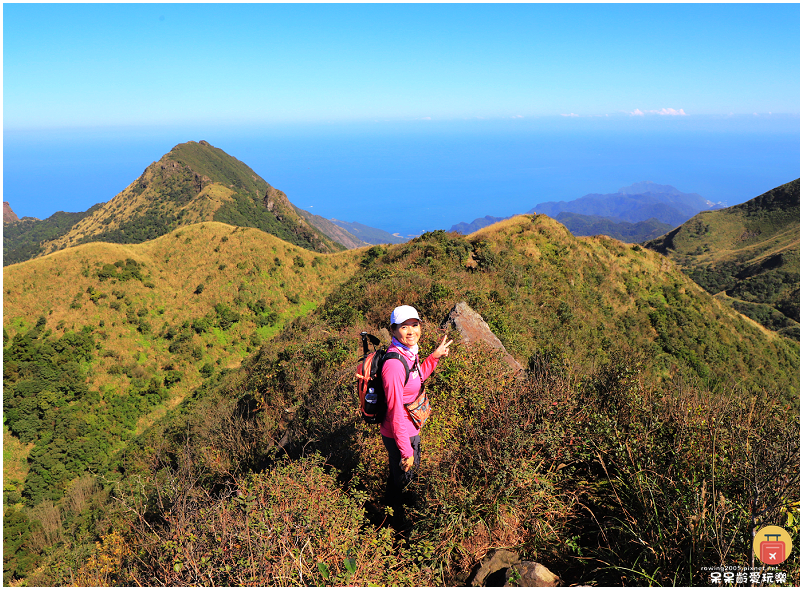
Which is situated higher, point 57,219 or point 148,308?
point 57,219

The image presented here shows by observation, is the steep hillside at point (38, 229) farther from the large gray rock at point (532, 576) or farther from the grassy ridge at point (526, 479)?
the large gray rock at point (532, 576)

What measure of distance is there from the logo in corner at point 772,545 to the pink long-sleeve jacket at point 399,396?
2.81 meters

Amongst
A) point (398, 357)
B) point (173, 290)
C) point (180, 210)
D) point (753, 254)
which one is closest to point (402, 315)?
point (398, 357)

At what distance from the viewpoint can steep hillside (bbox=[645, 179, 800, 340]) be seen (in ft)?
163

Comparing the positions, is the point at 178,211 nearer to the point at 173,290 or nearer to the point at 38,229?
the point at 173,290

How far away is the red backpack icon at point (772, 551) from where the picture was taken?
2695 mm

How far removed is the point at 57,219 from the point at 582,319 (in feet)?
569

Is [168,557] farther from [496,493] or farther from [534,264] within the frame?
[534,264]

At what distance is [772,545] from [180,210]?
101m

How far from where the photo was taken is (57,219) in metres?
131

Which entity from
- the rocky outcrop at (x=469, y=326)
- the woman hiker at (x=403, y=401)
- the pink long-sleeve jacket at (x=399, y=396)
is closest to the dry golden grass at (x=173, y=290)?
the rocky outcrop at (x=469, y=326)

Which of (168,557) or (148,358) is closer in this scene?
(168,557)

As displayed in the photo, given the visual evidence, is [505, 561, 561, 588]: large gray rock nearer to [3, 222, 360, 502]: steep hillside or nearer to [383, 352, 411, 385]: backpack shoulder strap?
Answer: [383, 352, 411, 385]: backpack shoulder strap

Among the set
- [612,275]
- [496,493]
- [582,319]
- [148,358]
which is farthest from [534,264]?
[148,358]
